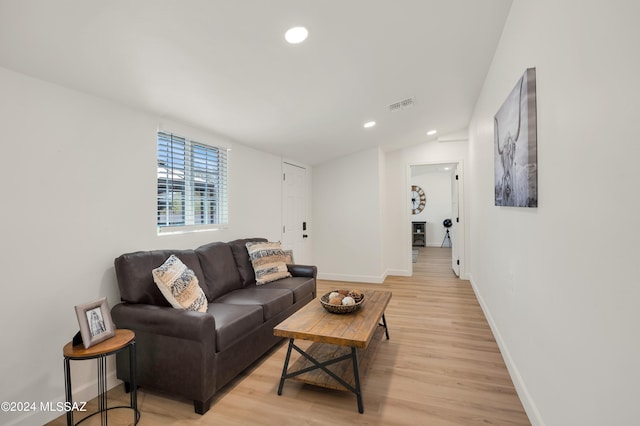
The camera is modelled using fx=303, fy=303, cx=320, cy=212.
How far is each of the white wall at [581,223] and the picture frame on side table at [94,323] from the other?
2.37m

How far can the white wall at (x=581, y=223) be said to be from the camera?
928 millimetres

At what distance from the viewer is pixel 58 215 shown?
1.96 metres

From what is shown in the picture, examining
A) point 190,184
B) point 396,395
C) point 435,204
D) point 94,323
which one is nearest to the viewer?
point 94,323

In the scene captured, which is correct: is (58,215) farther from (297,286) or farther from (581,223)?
(581,223)

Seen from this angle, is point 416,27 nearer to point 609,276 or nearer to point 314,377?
point 609,276

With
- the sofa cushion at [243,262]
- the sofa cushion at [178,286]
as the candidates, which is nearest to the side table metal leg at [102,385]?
the sofa cushion at [178,286]

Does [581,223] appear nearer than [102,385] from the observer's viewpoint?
Yes

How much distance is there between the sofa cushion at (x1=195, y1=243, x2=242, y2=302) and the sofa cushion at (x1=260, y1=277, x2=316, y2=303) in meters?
0.34

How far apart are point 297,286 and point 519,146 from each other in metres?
2.38

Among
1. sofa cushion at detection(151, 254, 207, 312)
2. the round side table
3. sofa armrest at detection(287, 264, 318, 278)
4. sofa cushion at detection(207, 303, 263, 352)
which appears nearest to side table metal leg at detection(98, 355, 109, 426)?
the round side table

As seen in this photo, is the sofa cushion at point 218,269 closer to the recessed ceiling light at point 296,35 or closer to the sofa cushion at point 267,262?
the sofa cushion at point 267,262

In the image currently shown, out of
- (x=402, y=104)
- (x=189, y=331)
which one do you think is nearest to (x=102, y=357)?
(x=189, y=331)

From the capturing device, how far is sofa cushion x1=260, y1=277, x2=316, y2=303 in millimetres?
3216

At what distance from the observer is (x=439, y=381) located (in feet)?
7.43
